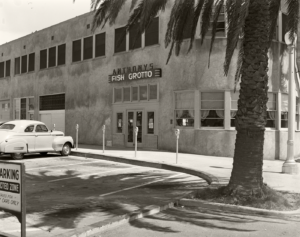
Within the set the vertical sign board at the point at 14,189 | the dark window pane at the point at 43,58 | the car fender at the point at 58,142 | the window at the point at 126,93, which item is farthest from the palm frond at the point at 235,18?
the dark window pane at the point at 43,58

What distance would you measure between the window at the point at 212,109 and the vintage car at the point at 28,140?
6.76 meters

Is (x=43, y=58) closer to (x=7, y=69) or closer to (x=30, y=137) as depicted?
(x=7, y=69)

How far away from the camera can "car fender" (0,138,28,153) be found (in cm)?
1514

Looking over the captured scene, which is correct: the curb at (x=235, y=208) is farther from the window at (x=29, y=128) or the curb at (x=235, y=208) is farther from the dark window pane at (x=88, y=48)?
the dark window pane at (x=88, y=48)

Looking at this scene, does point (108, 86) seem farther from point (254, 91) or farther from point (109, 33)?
point (254, 91)

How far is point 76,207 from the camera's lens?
7605 mm

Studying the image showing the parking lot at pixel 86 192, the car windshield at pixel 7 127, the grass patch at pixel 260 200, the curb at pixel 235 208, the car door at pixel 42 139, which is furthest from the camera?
the car door at pixel 42 139

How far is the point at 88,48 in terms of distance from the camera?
81.1 feet

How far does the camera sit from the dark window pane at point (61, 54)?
2678 cm

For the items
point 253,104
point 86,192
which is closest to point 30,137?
point 86,192

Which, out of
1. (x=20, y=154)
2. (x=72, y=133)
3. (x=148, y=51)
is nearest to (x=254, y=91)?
(x=20, y=154)

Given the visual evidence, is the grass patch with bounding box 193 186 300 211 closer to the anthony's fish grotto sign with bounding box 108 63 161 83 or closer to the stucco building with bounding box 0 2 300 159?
the stucco building with bounding box 0 2 300 159

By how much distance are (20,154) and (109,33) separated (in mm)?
10244

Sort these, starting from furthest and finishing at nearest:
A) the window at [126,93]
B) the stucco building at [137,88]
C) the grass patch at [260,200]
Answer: the window at [126,93], the stucco building at [137,88], the grass patch at [260,200]
